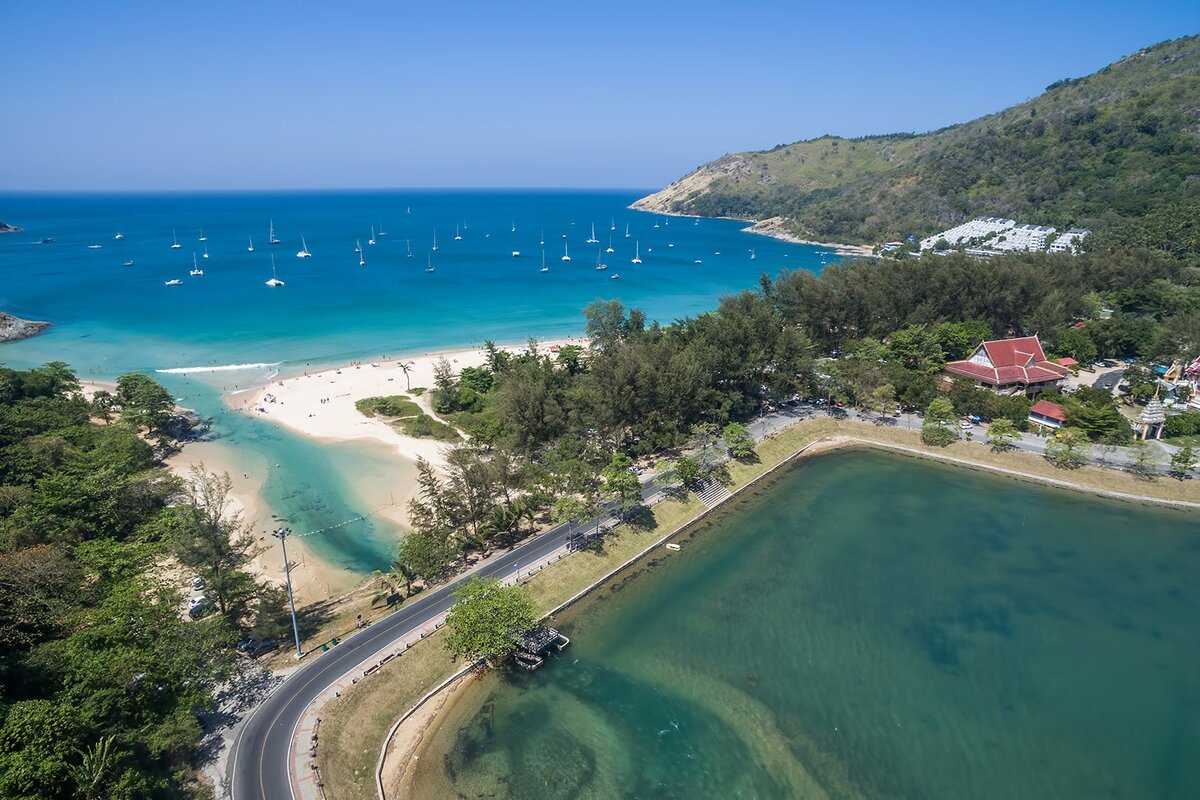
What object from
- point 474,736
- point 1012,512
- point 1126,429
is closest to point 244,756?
point 474,736

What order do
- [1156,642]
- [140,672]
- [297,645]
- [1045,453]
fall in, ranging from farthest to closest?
[1045,453] < [1156,642] < [297,645] < [140,672]

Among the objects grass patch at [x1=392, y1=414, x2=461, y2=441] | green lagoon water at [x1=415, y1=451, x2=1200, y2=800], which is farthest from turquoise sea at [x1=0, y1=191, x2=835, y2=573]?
green lagoon water at [x1=415, y1=451, x2=1200, y2=800]

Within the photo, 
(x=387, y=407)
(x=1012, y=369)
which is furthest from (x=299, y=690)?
(x=1012, y=369)

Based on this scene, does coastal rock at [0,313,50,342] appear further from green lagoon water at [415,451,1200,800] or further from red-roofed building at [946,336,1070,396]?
red-roofed building at [946,336,1070,396]

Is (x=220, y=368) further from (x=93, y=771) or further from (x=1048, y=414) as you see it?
(x=1048, y=414)

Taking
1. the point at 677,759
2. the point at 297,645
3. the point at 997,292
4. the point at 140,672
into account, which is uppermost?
the point at 997,292

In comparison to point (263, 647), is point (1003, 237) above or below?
above

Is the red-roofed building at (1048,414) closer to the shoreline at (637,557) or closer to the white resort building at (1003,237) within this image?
the shoreline at (637,557)

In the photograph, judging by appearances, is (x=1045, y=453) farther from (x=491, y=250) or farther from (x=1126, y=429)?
(x=491, y=250)
